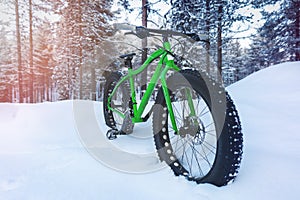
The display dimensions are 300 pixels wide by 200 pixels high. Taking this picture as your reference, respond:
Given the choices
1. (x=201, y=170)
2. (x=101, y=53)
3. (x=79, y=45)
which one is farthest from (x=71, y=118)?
(x=101, y=53)

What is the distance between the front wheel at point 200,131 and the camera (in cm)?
125

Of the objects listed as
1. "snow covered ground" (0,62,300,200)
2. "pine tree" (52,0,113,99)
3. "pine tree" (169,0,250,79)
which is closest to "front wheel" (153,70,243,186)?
"snow covered ground" (0,62,300,200)

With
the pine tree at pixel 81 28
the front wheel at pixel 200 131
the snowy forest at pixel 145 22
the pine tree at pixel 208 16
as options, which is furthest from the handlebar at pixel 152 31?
the pine tree at pixel 81 28

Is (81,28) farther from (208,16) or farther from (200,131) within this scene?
(200,131)

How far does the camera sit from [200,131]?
5.29 feet

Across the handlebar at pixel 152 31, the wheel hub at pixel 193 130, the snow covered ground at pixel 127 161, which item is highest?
the handlebar at pixel 152 31

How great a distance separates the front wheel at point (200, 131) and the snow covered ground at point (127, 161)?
0.38 feet

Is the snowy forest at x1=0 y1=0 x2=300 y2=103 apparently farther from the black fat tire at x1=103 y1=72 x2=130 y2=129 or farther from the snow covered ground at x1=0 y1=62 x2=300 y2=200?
the snow covered ground at x1=0 y1=62 x2=300 y2=200

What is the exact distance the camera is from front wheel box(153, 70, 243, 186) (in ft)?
4.09

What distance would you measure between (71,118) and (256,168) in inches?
114

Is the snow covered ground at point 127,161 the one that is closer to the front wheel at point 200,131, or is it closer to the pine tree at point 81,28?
the front wheel at point 200,131

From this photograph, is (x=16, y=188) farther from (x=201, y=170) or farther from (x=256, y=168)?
(x=256, y=168)

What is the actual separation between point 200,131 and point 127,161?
2.45 feet

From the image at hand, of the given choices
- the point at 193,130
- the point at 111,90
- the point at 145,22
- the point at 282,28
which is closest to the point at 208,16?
the point at 145,22
